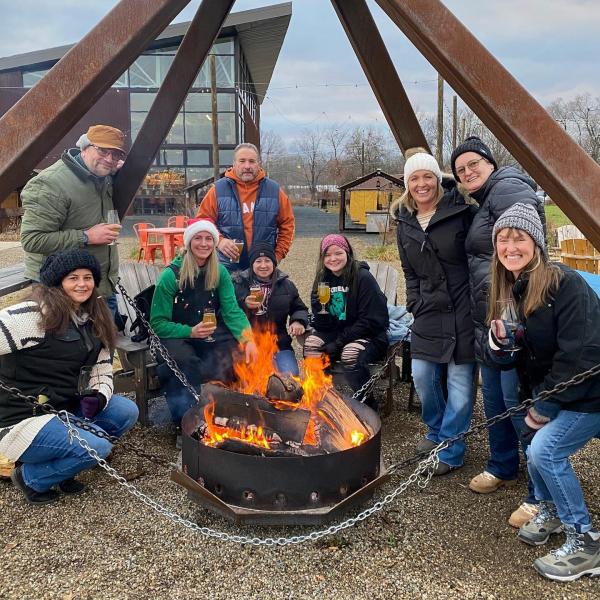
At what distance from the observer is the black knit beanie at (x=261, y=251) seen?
490 cm

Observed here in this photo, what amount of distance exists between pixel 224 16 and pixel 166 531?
3463 millimetres

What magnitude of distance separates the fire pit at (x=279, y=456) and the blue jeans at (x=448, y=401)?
0.49m

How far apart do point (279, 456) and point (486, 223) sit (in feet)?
5.77

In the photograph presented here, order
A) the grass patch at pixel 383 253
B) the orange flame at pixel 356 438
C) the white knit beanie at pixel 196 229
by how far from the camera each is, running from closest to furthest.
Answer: the orange flame at pixel 356 438, the white knit beanie at pixel 196 229, the grass patch at pixel 383 253

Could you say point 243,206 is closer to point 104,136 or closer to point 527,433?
point 104,136

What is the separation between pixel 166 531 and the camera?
3205mm

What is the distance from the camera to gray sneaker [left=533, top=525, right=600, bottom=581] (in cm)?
278

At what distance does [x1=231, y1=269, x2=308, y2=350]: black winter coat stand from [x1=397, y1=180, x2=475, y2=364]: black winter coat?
1.52 metres

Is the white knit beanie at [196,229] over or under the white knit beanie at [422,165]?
under

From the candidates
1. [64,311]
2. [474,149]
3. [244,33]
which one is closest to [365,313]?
[474,149]

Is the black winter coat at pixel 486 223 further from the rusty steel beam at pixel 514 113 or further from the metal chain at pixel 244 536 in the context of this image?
the metal chain at pixel 244 536

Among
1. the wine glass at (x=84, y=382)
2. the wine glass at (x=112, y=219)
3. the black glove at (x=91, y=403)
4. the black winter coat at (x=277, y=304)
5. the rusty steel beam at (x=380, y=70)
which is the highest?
the rusty steel beam at (x=380, y=70)

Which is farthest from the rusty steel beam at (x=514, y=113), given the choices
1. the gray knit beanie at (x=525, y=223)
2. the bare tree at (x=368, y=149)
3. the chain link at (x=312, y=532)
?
the bare tree at (x=368, y=149)

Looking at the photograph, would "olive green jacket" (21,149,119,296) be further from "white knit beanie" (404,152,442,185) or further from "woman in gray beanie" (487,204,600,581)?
"woman in gray beanie" (487,204,600,581)
